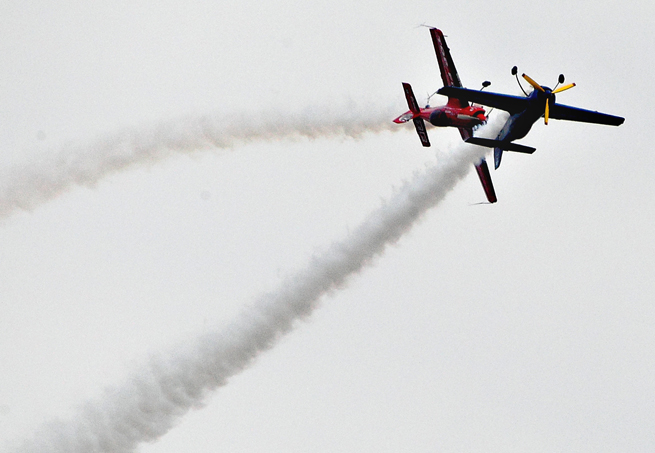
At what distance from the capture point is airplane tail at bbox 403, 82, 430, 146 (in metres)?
58.3

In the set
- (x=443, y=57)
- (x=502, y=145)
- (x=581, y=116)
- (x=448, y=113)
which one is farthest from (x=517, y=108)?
(x=443, y=57)

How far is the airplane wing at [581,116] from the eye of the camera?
55.0 m

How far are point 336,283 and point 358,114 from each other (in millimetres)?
11388

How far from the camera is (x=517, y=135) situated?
53875 millimetres

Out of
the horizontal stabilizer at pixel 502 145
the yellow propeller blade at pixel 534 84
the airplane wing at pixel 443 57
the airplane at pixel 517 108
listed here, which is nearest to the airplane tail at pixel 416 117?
Answer: the airplane wing at pixel 443 57

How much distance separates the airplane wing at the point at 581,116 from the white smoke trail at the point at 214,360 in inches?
303

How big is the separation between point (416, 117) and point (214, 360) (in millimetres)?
17760

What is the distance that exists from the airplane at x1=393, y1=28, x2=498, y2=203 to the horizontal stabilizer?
3.68 meters

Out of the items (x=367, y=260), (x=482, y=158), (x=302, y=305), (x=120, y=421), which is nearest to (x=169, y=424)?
(x=120, y=421)

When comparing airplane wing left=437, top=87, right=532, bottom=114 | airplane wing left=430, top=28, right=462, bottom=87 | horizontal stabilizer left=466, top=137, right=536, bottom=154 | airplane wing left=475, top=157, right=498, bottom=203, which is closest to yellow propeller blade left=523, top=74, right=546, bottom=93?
airplane wing left=437, top=87, right=532, bottom=114

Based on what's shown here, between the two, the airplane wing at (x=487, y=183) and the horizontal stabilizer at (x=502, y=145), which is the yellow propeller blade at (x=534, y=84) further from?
the airplane wing at (x=487, y=183)

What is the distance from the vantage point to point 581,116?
55750 millimetres

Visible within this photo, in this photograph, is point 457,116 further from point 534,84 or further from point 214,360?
point 214,360

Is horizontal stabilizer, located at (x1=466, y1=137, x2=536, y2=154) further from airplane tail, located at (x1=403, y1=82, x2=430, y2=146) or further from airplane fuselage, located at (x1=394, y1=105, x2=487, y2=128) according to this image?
airplane tail, located at (x1=403, y1=82, x2=430, y2=146)
